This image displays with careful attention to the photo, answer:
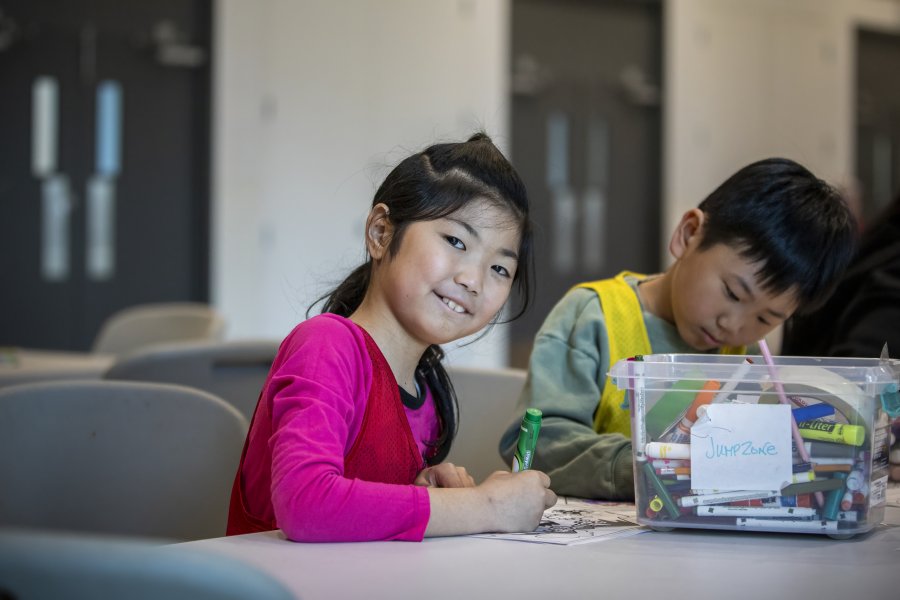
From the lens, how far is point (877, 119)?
8281mm

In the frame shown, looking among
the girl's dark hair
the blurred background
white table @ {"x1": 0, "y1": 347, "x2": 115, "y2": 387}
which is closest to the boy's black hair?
the girl's dark hair

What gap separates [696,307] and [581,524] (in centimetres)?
42

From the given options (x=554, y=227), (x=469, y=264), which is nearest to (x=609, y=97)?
(x=554, y=227)

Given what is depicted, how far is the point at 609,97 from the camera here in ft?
23.6

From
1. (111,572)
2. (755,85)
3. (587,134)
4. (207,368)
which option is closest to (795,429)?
(111,572)

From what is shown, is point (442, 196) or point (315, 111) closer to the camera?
point (442, 196)

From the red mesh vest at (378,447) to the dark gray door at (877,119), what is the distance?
25.5 ft

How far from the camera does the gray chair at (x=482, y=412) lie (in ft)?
5.24

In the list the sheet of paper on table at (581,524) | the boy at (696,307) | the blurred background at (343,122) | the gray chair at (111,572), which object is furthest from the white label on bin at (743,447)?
the blurred background at (343,122)

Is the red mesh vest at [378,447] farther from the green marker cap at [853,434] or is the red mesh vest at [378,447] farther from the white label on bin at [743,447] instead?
the green marker cap at [853,434]

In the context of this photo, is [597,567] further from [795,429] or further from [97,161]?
[97,161]

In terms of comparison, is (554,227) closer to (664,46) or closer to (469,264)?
(664,46)

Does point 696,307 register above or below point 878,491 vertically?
above

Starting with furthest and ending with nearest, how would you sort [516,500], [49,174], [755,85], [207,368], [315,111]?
[755,85]
[315,111]
[49,174]
[207,368]
[516,500]
